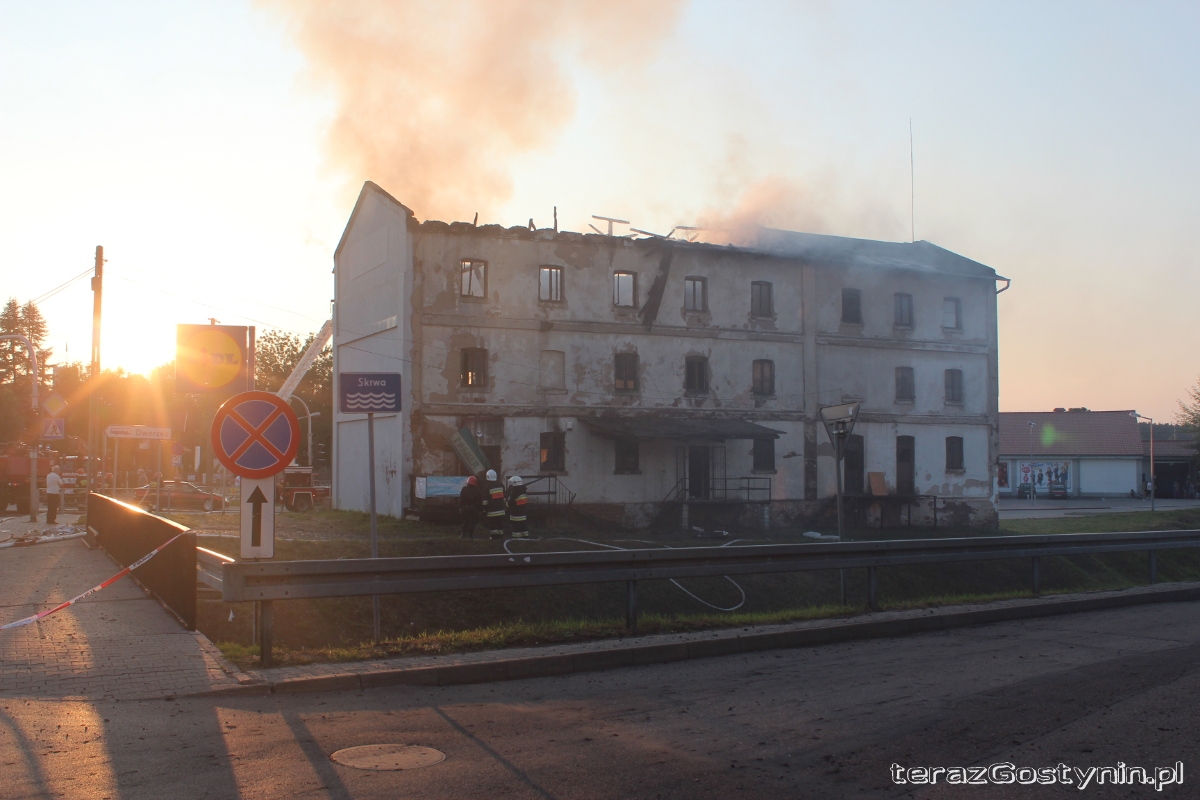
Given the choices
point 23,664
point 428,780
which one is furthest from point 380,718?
point 23,664

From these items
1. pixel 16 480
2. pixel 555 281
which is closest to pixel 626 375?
pixel 555 281

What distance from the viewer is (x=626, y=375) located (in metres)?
36.8

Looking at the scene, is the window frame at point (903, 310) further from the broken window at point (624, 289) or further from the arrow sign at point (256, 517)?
the arrow sign at point (256, 517)

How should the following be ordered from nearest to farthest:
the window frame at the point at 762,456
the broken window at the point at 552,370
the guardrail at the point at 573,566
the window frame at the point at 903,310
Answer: the guardrail at the point at 573,566
the broken window at the point at 552,370
the window frame at the point at 762,456
the window frame at the point at 903,310

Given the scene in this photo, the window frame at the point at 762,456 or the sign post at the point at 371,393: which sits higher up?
the sign post at the point at 371,393

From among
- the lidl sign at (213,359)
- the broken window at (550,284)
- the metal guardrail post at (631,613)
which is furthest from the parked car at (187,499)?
the metal guardrail post at (631,613)

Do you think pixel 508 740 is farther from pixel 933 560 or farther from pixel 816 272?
pixel 816 272

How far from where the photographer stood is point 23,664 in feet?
26.3

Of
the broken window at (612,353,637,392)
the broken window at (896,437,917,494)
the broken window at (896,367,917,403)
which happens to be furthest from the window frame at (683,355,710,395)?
the broken window at (896,437,917,494)

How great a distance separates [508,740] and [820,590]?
16.4 meters

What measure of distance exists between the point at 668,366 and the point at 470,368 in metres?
7.77

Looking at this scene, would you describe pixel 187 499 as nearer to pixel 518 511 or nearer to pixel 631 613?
pixel 518 511

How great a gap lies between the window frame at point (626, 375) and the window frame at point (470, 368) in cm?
499

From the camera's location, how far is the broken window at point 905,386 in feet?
136
